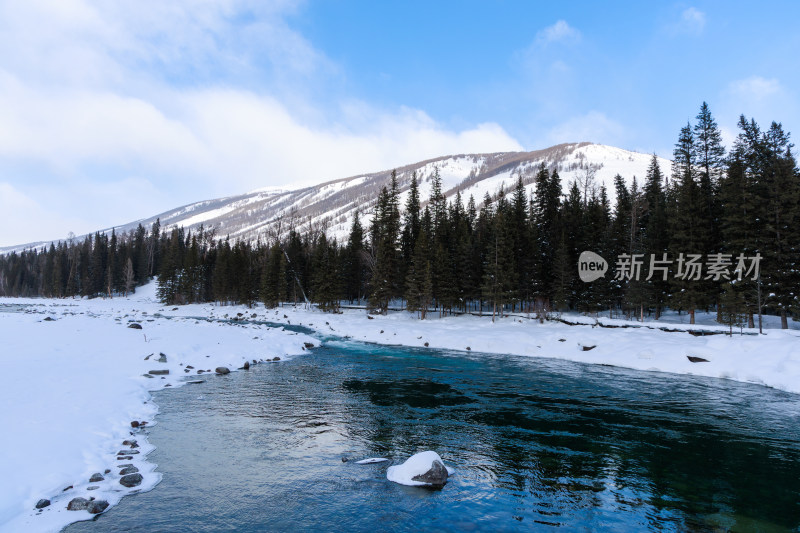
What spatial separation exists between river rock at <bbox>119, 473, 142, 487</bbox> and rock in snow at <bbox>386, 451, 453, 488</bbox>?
5.49 metres

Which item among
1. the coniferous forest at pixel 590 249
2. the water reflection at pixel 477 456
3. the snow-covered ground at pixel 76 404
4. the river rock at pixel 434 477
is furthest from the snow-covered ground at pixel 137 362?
the river rock at pixel 434 477

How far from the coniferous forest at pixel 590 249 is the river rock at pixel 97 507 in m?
35.8

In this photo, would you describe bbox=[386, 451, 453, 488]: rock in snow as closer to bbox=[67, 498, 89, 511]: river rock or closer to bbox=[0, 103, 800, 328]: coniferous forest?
bbox=[67, 498, 89, 511]: river rock

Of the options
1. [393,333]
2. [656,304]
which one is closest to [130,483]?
[393,333]

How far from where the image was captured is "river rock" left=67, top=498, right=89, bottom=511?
23.6 feet

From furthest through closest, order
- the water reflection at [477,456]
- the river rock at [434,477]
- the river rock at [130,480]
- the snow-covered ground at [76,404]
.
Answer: the river rock at [434,477] → the river rock at [130,480] → the water reflection at [477,456] → the snow-covered ground at [76,404]

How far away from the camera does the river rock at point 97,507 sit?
7.25 metres

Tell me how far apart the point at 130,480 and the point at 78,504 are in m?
1.20

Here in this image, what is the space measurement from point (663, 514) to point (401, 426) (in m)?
7.47

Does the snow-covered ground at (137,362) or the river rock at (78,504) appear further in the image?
the snow-covered ground at (137,362)

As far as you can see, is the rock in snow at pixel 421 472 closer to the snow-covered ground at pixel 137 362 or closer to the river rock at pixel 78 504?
the snow-covered ground at pixel 137 362

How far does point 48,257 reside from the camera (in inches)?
5103

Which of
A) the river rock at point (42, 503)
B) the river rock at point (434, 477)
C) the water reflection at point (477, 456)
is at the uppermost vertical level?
the river rock at point (42, 503)

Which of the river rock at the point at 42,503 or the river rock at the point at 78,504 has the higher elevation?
the river rock at the point at 42,503
